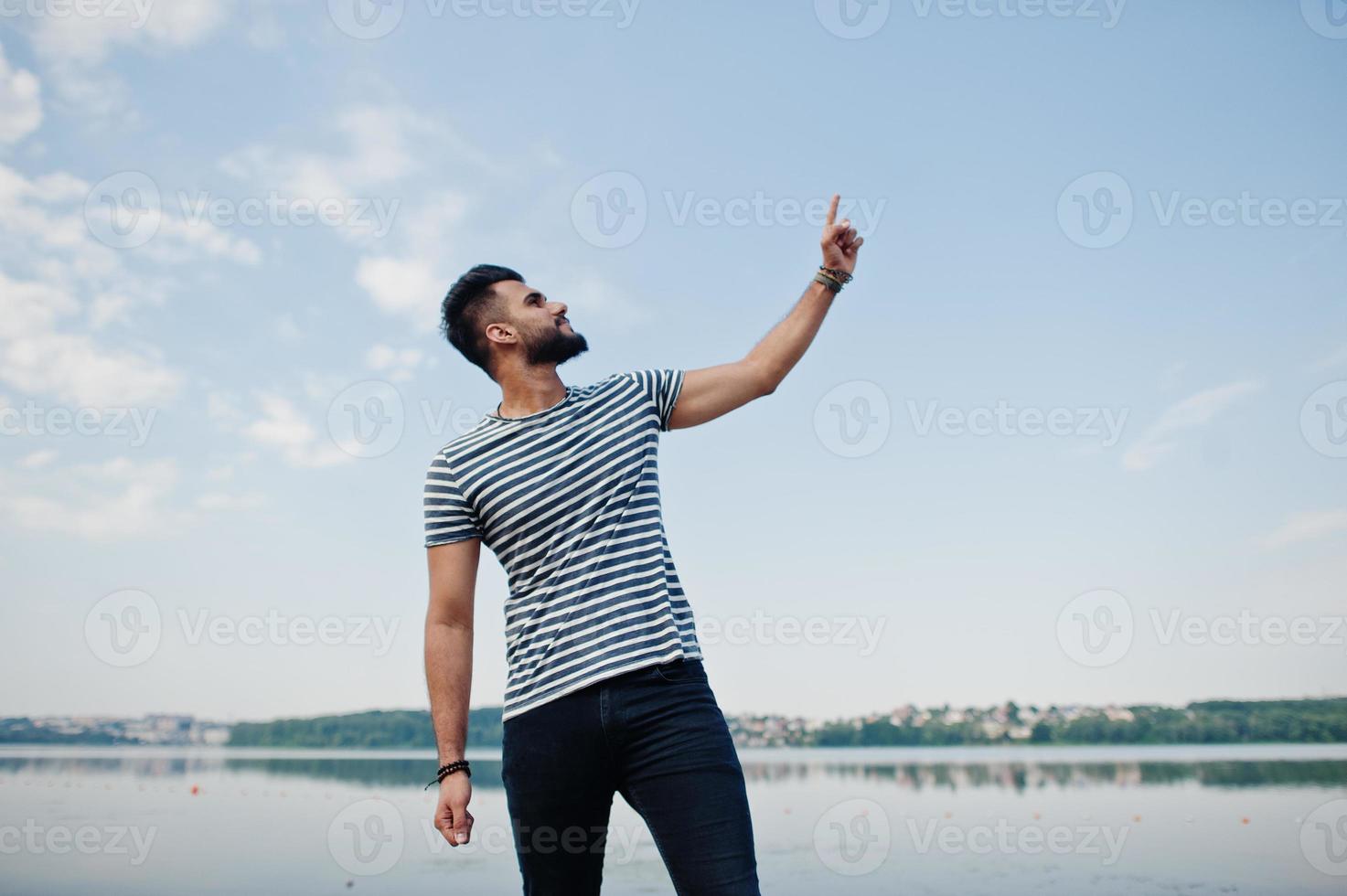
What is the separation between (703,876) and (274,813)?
24670 millimetres

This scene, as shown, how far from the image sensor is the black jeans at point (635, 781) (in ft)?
6.68

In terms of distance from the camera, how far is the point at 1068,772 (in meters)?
37.4

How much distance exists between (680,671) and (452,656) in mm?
619

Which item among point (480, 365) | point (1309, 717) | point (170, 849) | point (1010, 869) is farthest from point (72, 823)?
point (1309, 717)

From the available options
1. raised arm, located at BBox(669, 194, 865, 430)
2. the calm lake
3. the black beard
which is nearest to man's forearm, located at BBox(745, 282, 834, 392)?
raised arm, located at BBox(669, 194, 865, 430)

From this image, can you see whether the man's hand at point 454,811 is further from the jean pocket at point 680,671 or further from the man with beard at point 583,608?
the jean pocket at point 680,671

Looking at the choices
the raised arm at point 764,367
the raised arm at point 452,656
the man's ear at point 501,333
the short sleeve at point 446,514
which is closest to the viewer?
the raised arm at point 452,656

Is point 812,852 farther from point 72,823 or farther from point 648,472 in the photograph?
point 648,472

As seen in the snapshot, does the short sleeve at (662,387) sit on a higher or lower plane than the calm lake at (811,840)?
higher

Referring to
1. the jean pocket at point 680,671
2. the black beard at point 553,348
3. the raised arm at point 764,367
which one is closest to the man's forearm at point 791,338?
the raised arm at point 764,367

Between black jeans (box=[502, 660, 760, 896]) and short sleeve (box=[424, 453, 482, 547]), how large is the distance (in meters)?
0.51

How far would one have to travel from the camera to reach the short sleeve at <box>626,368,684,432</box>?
2.54 metres

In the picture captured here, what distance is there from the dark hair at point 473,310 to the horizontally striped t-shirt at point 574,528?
30 cm

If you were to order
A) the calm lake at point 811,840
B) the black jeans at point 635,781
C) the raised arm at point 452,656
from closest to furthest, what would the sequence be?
the black jeans at point 635,781
the raised arm at point 452,656
the calm lake at point 811,840
